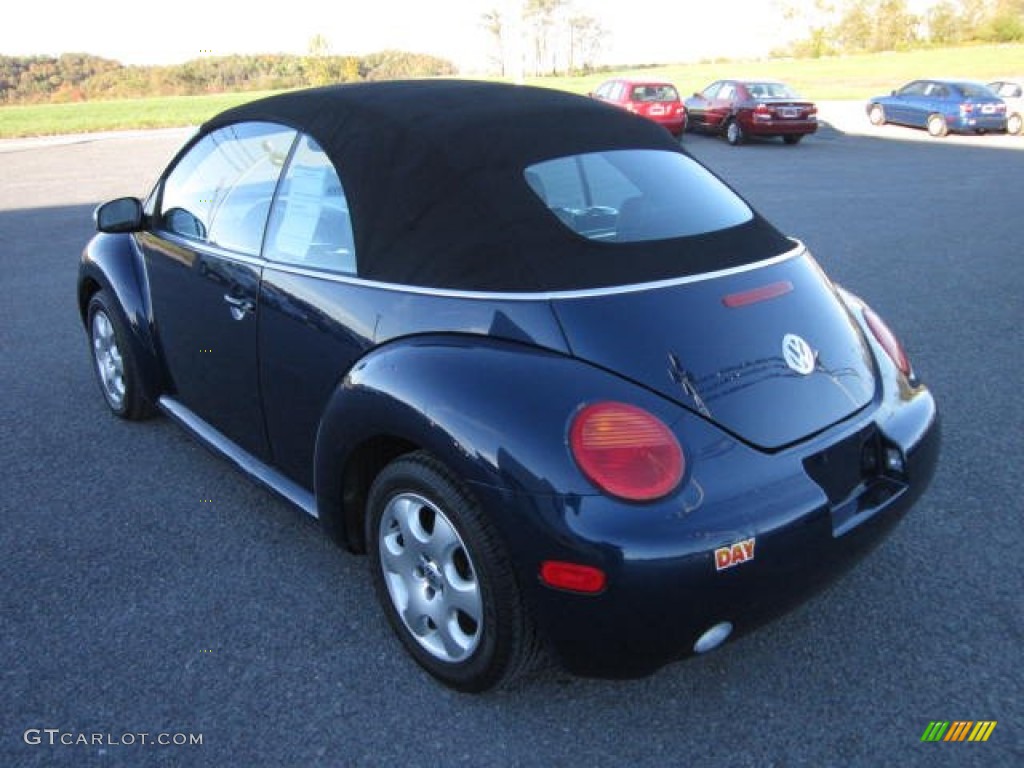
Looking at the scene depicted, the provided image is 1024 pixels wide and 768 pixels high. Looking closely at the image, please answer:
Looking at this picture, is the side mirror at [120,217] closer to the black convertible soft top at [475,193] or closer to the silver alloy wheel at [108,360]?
the silver alloy wheel at [108,360]

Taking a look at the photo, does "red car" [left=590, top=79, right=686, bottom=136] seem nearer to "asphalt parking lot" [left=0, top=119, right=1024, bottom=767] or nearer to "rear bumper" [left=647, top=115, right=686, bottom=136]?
"rear bumper" [left=647, top=115, right=686, bottom=136]

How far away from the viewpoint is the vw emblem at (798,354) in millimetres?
2348

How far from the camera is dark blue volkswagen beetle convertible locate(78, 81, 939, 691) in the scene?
6.66 ft

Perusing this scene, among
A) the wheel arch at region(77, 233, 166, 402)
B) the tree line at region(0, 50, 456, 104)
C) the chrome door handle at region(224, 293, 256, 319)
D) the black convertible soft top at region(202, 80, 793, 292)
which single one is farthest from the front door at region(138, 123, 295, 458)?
the tree line at region(0, 50, 456, 104)

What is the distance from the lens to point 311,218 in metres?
2.91

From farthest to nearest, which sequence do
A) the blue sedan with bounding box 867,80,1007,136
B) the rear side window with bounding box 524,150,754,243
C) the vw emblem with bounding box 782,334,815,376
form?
the blue sedan with bounding box 867,80,1007,136
the rear side window with bounding box 524,150,754,243
the vw emblem with bounding box 782,334,815,376

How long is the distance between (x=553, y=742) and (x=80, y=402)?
369cm

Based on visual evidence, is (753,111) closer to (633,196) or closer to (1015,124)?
(1015,124)

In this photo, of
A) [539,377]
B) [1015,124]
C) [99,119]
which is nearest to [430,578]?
[539,377]

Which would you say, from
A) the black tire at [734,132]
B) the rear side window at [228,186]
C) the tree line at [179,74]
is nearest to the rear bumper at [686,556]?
the rear side window at [228,186]

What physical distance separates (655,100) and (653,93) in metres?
0.30

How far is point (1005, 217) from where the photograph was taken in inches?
393

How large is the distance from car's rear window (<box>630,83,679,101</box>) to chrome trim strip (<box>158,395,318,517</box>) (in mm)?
18897

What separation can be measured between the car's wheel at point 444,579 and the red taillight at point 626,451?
1.09 feet
